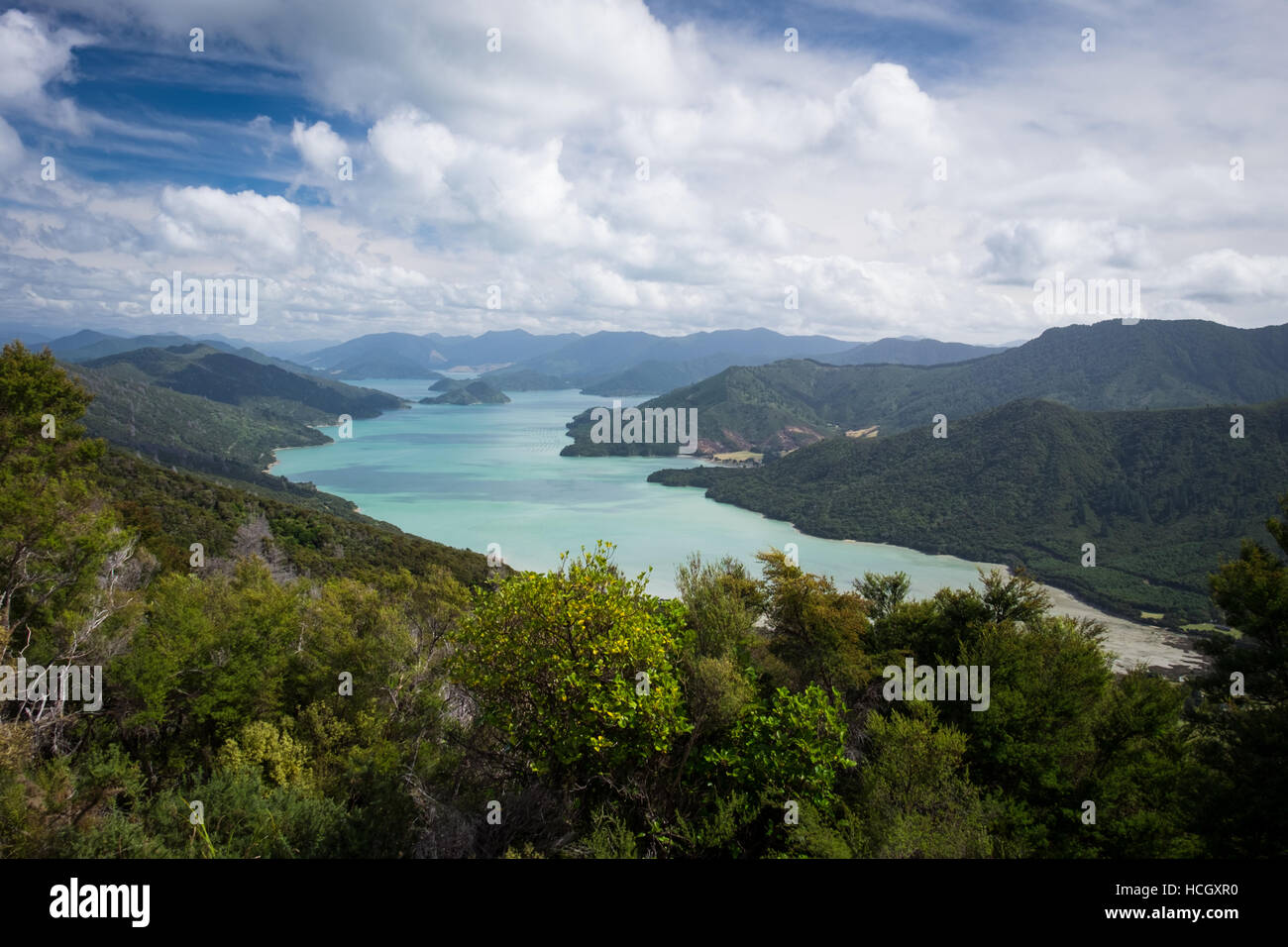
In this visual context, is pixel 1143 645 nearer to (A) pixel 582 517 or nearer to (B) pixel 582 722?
(A) pixel 582 517

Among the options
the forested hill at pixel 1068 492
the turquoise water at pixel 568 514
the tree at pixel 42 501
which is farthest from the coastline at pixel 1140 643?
the tree at pixel 42 501

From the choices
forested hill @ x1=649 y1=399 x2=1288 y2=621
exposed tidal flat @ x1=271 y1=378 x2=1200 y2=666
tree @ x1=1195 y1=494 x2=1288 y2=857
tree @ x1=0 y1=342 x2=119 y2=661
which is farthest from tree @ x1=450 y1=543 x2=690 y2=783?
forested hill @ x1=649 y1=399 x2=1288 y2=621

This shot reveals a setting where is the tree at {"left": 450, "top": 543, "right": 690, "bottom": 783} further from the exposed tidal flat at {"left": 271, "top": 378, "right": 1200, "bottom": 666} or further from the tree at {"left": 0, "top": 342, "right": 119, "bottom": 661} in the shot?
the exposed tidal flat at {"left": 271, "top": 378, "right": 1200, "bottom": 666}

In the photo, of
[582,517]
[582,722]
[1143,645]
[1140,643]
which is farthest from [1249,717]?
[582,517]

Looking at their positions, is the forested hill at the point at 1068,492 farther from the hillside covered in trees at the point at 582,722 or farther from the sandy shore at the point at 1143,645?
the hillside covered in trees at the point at 582,722

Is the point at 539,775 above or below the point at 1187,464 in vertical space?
below
